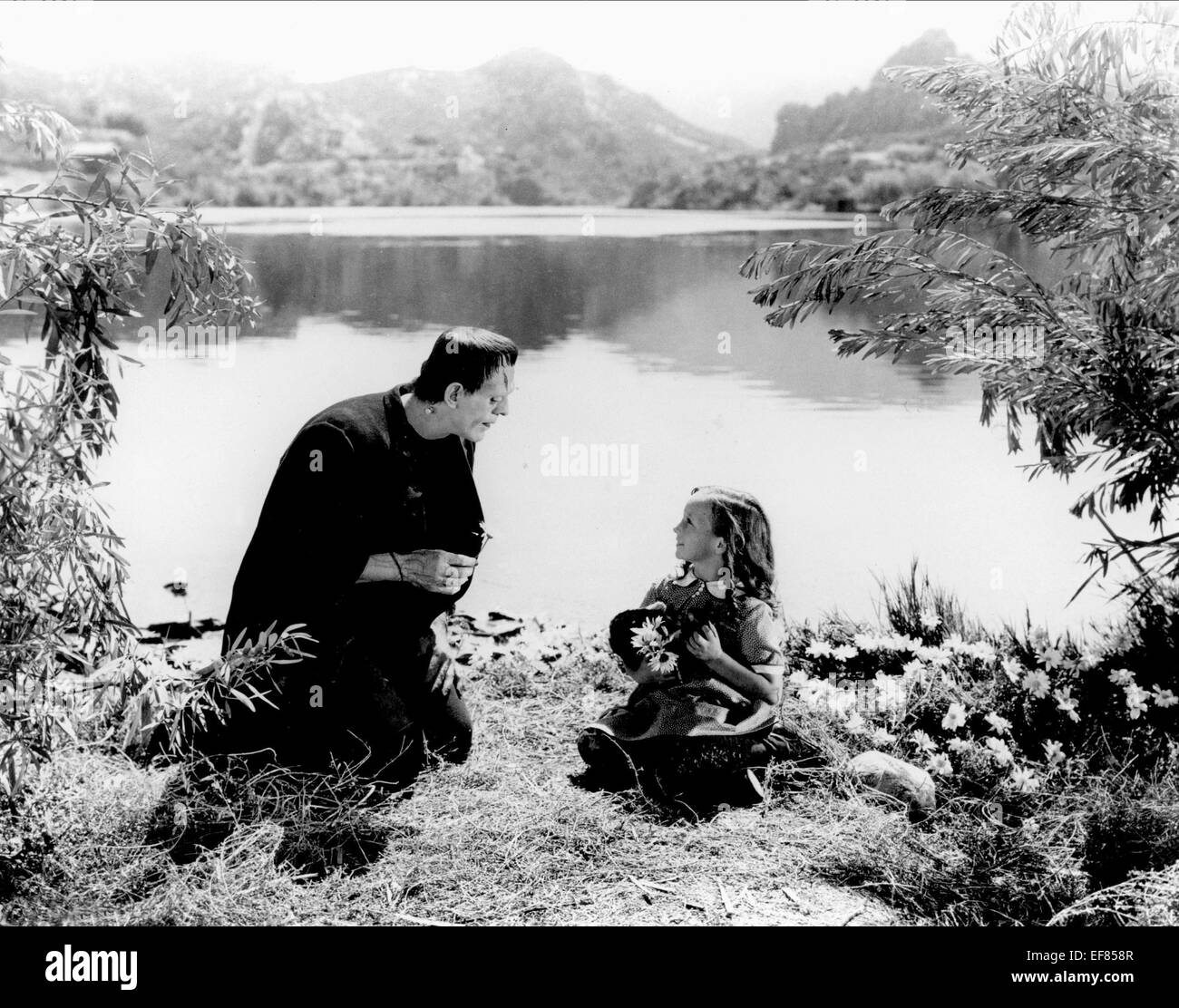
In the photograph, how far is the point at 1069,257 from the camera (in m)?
3.63

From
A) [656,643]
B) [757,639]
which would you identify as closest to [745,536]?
[757,639]

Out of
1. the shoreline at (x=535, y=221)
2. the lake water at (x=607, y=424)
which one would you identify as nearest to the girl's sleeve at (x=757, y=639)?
the lake water at (x=607, y=424)

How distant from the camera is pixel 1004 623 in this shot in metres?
4.18

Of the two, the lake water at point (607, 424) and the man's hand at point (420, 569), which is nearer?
the man's hand at point (420, 569)

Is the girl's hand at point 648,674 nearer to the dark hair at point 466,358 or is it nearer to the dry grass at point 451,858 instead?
the dry grass at point 451,858

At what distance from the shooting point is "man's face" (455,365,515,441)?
11.4 feet

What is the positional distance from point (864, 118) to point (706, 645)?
2.05 metres

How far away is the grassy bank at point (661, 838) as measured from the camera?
10.1ft

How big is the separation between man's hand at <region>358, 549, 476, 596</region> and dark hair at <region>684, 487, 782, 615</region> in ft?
2.54

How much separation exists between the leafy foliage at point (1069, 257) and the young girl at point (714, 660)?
0.76m

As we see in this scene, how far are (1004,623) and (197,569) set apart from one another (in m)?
2.83

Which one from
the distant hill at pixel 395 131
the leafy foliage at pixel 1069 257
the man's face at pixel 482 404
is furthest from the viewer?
the distant hill at pixel 395 131

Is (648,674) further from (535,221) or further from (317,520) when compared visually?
(535,221)
